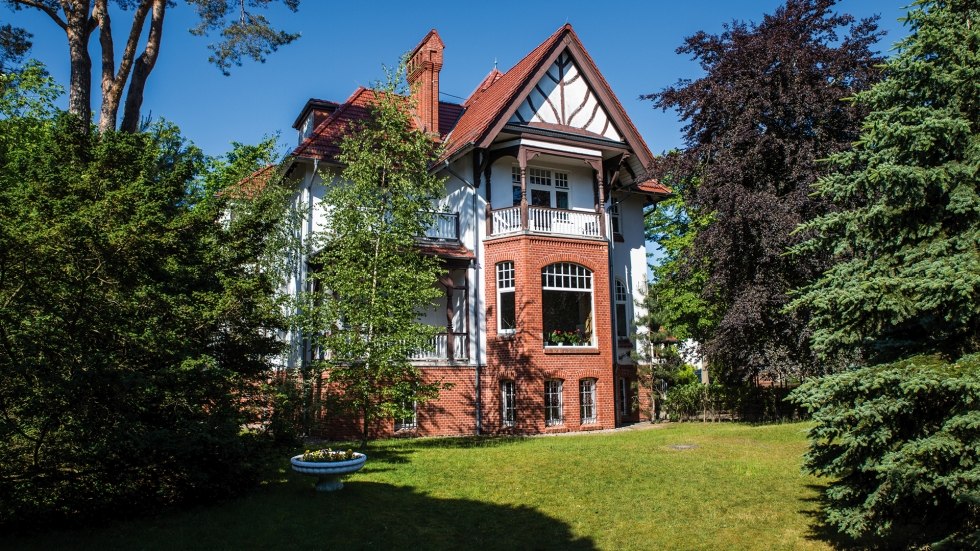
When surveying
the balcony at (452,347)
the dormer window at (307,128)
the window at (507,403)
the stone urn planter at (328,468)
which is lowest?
the stone urn planter at (328,468)

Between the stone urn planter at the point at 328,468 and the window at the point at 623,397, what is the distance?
44.5ft

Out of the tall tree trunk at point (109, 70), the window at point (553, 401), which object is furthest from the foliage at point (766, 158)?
the tall tree trunk at point (109, 70)

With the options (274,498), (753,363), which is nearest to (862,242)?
(274,498)

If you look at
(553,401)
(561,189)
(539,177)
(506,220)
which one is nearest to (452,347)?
(553,401)

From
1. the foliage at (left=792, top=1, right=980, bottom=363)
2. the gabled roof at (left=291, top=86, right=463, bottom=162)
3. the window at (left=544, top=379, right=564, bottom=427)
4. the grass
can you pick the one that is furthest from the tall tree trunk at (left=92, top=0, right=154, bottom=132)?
the foliage at (left=792, top=1, right=980, bottom=363)

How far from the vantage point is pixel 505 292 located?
781 inches

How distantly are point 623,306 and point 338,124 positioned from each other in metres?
11.2

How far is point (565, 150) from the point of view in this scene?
20141 mm

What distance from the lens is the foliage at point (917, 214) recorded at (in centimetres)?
579

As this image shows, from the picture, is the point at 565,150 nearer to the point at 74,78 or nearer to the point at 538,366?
the point at 538,366

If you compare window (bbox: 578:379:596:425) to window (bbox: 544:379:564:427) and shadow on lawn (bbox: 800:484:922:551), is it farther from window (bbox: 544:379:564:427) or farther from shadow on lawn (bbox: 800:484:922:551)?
shadow on lawn (bbox: 800:484:922:551)

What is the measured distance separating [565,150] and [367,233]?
889cm

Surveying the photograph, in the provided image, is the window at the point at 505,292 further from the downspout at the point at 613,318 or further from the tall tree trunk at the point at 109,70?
the tall tree trunk at the point at 109,70

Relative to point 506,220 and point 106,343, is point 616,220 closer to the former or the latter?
point 506,220
